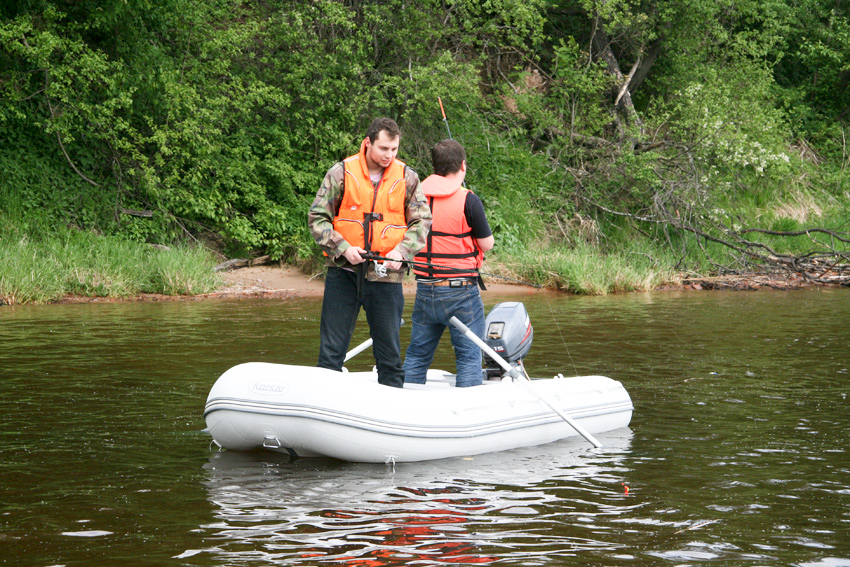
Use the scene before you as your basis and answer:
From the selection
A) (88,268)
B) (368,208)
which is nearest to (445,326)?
(368,208)

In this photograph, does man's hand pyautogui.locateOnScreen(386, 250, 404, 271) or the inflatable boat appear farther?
man's hand pyautogui.locateOnScreen(386, 250, 404, 271)

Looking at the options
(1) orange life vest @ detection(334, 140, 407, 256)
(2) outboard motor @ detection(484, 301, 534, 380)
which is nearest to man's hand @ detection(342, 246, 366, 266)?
(1) orange life vest @ detection(334, 140, 407, 256)

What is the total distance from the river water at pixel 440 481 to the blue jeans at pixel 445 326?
0.64 m

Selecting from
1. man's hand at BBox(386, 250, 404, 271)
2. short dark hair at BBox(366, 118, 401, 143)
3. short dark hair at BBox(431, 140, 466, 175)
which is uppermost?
short dark hair at BBox(366, 118, 401, 143)

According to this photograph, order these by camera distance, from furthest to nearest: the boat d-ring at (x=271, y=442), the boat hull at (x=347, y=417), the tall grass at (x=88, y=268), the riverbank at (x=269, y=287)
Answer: the riverbank at (x=269, y=287), the tall grass at (x=88, y=268), the boat d-ring at (x=271, y=442), the boat hull at (x=347, y=417)

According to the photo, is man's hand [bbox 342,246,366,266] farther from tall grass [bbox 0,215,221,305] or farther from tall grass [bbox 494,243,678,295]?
tall grass [bbox 494,243,678,295]

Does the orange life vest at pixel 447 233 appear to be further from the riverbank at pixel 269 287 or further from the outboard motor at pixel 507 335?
the riverbank at pixel 269 287

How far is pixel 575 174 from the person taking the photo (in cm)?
1934

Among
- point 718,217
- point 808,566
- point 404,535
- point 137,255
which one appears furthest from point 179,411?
point 718,217

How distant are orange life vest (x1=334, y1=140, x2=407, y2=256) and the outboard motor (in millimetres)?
1175

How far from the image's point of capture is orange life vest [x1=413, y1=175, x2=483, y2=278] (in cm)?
581

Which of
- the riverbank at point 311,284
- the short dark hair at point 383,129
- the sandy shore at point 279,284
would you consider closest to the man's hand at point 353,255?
the short dark hair at point 383,129

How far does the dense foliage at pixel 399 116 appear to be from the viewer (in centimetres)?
1582

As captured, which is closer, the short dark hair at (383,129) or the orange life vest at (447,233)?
the short dark hair at (383,129)
